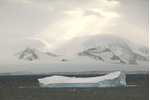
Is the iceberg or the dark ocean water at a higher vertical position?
the iceberg

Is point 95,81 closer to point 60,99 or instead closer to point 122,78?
point 122,78

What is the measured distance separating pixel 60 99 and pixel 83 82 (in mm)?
7990

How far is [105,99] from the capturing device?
679 inches

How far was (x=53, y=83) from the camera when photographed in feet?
81.8

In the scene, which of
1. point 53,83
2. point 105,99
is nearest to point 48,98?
point 105,99

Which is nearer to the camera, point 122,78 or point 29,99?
point 29,99

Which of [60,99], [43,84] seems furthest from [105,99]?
[43,84]

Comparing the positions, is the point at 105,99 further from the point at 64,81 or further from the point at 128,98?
the point at 64,81

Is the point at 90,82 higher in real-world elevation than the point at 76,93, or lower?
higher

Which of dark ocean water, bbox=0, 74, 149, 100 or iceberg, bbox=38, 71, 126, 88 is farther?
iceberg, bbox=38, 71, 126, 88

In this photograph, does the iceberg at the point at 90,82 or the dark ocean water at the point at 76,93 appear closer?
the dark ocean water at the point at 76,93

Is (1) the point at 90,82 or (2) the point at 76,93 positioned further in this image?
(1) the point at 90,82

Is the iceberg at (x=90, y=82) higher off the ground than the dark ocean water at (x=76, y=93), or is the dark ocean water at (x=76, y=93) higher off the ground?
the iceberg at (x=90, y=82)

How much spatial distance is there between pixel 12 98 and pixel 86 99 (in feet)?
14.4
